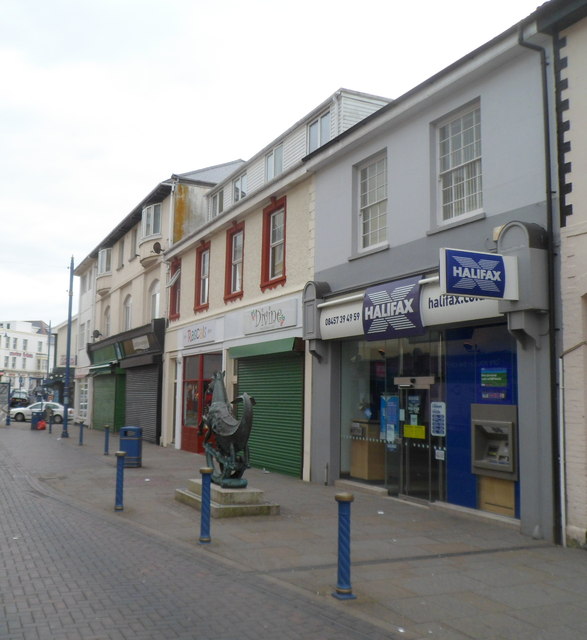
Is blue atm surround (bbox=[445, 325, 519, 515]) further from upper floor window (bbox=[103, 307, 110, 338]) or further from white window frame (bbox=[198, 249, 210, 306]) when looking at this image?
upper floor window (bbox=[103, 307, 110, 338])

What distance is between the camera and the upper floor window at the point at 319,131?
56.5 ft

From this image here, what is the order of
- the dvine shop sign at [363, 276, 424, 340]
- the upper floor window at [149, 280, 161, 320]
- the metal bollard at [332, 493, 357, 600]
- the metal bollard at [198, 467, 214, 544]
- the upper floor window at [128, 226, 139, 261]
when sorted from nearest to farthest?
the metal bollard at [332, 493, 357, 600]
the metal bollard at [198, 467, 214, 544]
the dvine shop sign at [363, 276, 424, 340]
the upper floor window at [149, 280, 161, 320]
the upper floor window at [128, 226, 139, 261]

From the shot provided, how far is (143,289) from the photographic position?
2830 cm

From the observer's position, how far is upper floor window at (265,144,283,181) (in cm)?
1952

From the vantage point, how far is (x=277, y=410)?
16.6m

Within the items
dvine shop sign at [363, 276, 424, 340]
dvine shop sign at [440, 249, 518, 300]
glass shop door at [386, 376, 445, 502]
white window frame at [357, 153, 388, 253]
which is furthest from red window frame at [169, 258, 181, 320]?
dvine shop sign at [440, 249, 518, 300]

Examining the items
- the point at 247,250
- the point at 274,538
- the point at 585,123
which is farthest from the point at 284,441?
the point at 585,123

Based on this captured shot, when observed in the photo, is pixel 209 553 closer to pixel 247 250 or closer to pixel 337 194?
pixel 337 194

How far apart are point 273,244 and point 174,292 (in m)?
8.75

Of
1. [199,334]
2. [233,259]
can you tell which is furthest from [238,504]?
[199,334]

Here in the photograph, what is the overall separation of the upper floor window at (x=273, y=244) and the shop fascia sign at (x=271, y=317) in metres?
0.64

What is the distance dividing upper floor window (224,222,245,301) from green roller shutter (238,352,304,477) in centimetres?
238

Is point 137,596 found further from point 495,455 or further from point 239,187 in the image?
Answer: point 239,187

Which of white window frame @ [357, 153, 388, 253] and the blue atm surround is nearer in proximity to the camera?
the blue atm surround
